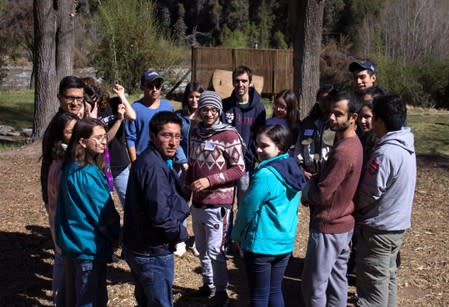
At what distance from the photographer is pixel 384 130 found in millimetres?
3486

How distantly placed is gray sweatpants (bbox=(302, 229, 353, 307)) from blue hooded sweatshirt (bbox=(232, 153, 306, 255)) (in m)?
0.18

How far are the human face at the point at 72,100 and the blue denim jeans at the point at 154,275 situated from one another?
129cm

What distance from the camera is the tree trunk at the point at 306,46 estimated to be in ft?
29.0

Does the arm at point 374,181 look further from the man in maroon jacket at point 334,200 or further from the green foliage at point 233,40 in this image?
the green foliage at point 233,40

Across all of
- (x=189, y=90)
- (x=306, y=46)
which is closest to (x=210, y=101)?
(x=189, y=90)

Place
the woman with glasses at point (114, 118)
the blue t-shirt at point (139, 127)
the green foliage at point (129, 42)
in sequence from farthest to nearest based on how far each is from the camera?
the green foliage at point (129, 42) → the blue t-shirt at point (139, 127) → the woman with glasses at point (114, 118)

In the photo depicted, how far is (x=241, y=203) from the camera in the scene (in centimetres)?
345

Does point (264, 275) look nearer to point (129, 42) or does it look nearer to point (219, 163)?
point (219, 163)

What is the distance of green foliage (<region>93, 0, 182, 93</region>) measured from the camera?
74.5ft

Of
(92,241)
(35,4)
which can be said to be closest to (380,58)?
(35,4)

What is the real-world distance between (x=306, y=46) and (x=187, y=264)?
16.3 ft

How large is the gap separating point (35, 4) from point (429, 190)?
7.35 m

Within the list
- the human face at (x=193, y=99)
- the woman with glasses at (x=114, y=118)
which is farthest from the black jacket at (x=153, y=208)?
the human face at (x=193, y=99)

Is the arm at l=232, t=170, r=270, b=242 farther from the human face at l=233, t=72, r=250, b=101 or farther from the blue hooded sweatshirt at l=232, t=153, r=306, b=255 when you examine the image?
the human face at l=233, t=72, r=250, b=101
